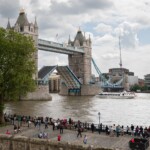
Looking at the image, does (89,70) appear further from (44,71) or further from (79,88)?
(44,71)

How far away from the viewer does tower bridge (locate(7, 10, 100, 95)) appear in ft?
263

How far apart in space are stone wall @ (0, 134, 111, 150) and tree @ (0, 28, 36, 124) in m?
7.49

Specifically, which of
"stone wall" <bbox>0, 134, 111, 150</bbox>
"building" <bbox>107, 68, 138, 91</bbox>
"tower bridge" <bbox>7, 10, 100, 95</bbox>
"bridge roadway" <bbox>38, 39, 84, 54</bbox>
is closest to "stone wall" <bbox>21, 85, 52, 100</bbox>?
"tower bridge" <bbox>7, 10, 100, 95</bbox>

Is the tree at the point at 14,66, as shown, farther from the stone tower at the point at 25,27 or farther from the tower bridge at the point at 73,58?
the tower bridge at the point at 73,58

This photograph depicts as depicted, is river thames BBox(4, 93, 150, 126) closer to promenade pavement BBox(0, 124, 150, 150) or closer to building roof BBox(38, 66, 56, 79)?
promenade pavement BBox(0, 124, 150, 150)

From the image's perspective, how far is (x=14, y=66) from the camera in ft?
83.9

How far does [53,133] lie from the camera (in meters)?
20.8

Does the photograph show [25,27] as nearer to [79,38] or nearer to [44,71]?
[44,71]

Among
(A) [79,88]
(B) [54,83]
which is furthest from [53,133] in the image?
(B) [54,83]

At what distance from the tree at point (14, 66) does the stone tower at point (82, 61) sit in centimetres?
8266

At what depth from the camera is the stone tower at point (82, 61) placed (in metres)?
110

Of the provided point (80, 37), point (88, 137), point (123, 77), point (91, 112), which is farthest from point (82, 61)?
point (88, 137)

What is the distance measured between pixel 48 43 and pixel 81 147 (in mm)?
71283

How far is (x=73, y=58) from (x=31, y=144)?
314 ft
